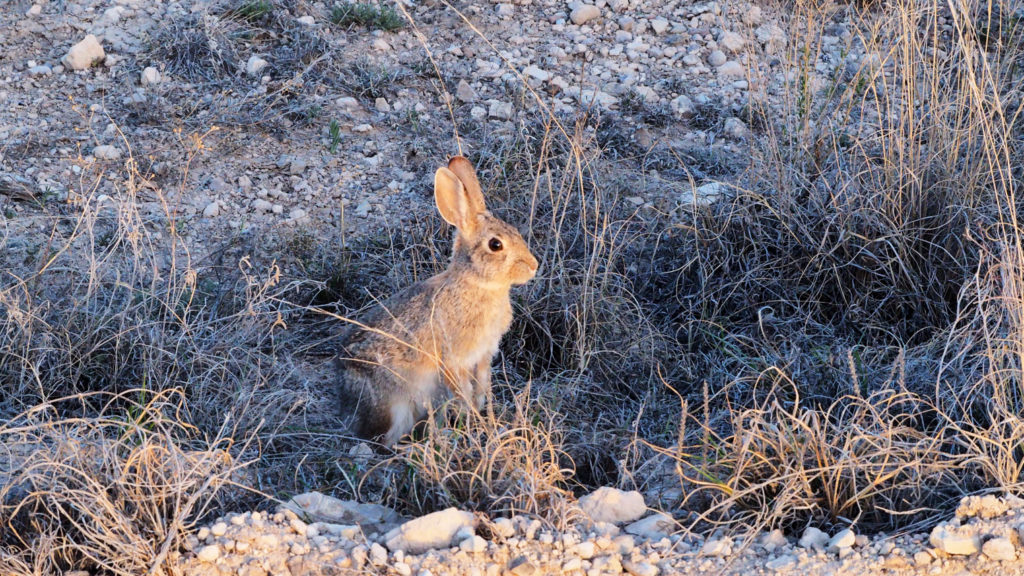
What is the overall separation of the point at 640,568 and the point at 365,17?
4815mm

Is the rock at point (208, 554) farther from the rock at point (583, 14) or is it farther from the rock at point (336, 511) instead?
the rock at point (583, 14)

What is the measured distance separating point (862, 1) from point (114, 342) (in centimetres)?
517

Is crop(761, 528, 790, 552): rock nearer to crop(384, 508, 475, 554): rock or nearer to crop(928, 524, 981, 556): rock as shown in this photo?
crop(928, 524, 981, 556): rock

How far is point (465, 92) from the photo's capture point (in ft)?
23.2

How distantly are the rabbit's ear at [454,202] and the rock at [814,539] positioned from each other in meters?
2.03

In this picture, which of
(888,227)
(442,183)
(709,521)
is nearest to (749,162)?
(888,227)

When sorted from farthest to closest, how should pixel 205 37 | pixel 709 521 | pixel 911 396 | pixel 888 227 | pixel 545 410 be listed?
1. pixel 205 37
2. pixel 888 227
3. pixel 545 410
4. pixel 911 396
5. pixel 709 521

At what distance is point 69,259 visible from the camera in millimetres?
5594

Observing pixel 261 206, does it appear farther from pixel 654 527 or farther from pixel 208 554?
pixel 654 527

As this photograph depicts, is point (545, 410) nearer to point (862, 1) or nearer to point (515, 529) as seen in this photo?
point (515, 529)

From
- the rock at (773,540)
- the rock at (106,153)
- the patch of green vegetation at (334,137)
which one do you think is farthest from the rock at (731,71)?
the rock at (773,540)

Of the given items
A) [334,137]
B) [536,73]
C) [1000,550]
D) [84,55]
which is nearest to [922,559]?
[1000,550]

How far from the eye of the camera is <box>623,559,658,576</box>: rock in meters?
3.58

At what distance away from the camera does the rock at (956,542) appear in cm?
357
